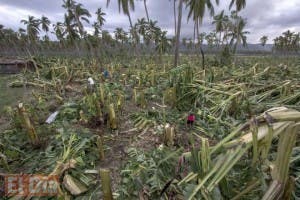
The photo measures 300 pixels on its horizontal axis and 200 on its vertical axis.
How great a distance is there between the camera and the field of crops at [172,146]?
4.00 ft

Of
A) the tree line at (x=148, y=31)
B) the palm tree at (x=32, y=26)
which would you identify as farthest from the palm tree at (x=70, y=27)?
the palm tree at (x=32, y=26)

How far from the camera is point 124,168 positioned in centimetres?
322

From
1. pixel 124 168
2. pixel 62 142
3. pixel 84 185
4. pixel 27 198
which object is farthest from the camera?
pixel 62 142

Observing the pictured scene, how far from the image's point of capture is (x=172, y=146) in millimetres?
3748

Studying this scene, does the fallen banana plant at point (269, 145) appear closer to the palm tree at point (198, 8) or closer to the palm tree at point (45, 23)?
the palm tree at point (198, 8)

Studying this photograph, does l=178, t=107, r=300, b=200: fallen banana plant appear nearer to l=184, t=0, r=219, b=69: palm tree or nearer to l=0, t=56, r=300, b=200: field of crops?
l=0, t=56, r=300, b=200: field of crops

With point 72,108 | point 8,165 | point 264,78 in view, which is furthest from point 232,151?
point 264,78

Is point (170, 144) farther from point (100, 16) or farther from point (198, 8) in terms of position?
point (100, 16)

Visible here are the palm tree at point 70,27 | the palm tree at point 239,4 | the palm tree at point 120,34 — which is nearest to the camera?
the palm tree at point 239,4

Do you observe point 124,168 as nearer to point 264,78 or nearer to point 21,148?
point 21,148

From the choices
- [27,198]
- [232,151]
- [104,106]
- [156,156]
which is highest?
[232,151]

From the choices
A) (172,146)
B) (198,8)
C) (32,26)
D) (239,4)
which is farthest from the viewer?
(32,26)

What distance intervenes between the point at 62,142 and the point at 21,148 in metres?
0.95

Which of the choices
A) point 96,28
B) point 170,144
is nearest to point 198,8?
point 170,144
